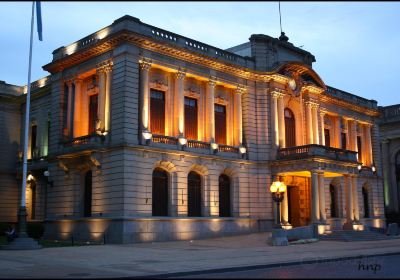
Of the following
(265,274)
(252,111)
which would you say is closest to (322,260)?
(265,274)

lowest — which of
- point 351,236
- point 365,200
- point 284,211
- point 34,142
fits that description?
point 351,236

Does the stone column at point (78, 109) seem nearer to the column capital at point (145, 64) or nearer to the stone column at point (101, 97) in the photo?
the stone column at point (101, 97)

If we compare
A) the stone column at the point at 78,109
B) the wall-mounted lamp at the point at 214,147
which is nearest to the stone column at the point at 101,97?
the stone column at the point at 78,109

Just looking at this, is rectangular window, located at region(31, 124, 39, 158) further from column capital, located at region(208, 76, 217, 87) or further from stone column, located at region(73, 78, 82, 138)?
column capital, located at region(208, 76, 217, 87)

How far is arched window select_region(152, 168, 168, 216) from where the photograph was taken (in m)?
35.3

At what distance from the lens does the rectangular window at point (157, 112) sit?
3647 cm

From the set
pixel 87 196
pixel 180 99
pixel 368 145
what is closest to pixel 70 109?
pixel 87 196

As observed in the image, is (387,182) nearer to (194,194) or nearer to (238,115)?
(238,115)

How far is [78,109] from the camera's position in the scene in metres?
39.4

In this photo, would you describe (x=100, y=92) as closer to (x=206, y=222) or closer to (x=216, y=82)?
(x=216, y=82)

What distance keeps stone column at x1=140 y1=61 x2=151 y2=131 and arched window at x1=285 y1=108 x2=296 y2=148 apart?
16015mm

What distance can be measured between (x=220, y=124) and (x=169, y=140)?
694 cm

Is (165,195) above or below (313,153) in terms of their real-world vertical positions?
A: below

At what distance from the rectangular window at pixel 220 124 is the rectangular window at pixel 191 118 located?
2.42 metres
